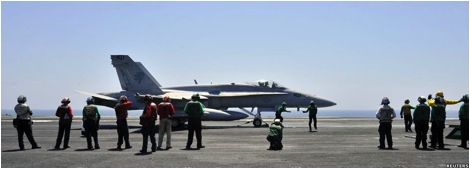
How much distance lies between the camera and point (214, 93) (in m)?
31.5

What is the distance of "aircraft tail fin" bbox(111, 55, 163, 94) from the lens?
108 ft

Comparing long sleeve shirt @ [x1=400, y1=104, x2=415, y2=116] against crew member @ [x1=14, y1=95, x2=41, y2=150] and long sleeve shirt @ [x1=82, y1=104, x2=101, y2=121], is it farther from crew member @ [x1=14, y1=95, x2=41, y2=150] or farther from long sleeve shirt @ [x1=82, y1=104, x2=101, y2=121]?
crew member @ [x1=14, y1=95, x2=41, y2=150]

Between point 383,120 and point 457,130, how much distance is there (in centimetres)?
480

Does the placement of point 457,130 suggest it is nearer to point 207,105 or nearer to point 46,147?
point 46,147

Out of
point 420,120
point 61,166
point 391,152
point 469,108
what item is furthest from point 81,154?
point 469,108

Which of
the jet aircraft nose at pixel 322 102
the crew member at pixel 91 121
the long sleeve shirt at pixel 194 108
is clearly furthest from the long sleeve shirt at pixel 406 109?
the crew member at pixel 91 121

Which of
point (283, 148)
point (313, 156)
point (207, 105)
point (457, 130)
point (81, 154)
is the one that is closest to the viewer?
point (313, 156)

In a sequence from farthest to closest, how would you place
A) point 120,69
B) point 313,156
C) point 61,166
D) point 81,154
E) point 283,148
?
point 120,69
point 283,148
point 81,154
point 313,156
point 61,166

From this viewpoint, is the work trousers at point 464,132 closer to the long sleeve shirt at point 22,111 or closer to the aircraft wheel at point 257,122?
the long sleeve shirt at point 22,111

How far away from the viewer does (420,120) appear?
1445cm

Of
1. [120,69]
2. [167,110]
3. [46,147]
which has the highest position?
[120,69]

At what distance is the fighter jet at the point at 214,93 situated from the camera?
1220 inches

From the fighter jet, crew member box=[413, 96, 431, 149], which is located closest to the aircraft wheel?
the fighter jet

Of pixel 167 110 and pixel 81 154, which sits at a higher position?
pixel 167 110
